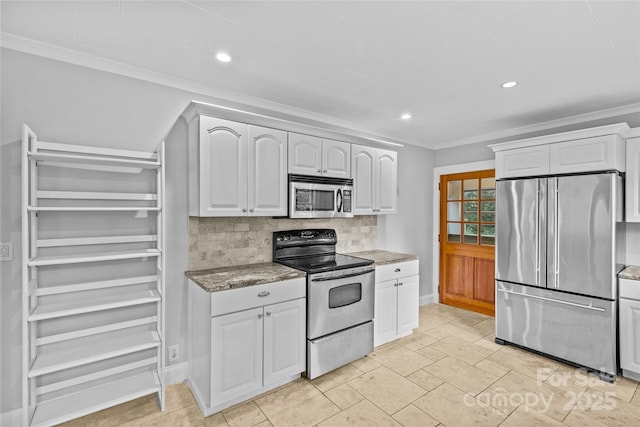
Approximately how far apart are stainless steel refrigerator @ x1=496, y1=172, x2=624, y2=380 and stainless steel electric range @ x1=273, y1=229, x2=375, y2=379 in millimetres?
1508

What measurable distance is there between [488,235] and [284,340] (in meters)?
3.08

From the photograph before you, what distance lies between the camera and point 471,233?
14.2ft

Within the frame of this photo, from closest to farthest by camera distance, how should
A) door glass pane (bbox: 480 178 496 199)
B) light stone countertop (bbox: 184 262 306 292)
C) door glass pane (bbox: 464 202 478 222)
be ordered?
light stone countertop (bbox: 184 262 306 292) → door glass pane (bbox: 480 178 496 199) → door glass pane (bbox: 464 202 478 222)

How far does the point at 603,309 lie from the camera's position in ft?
8.88

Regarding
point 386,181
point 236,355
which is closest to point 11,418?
point 236,355

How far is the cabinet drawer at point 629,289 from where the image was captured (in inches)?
103

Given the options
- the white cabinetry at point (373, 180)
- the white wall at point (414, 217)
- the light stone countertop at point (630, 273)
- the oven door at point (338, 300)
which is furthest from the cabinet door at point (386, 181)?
the light stone countertop at point (630, 273)

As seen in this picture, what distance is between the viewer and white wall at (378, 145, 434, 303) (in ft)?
14.1

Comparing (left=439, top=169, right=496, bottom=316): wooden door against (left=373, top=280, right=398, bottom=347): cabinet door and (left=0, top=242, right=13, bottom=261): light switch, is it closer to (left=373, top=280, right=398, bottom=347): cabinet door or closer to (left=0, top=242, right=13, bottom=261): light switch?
(left=373, top=280, right=398, bottom=347): cabinet door

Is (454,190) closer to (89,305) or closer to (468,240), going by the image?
(468,240)

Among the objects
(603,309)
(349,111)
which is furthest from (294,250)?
(603,309)

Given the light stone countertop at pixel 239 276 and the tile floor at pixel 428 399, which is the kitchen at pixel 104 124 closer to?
the light stone countertop at pixel 239 276

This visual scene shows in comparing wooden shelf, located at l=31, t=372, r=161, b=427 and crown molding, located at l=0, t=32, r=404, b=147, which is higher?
crown molding, located at l=0, t=32, r=404, b=147

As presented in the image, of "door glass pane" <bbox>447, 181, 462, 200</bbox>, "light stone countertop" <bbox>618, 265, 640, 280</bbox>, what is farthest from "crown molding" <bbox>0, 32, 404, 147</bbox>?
"light stone countertop" <bbox>618, 265, 640, 280</bbox>
